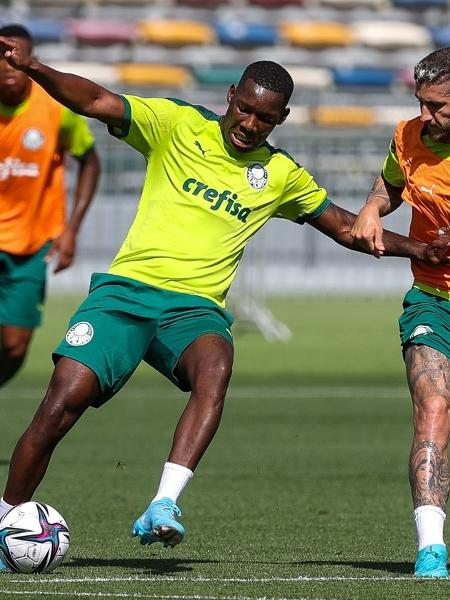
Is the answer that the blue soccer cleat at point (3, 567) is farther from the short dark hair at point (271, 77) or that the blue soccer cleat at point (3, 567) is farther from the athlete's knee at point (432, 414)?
the short dark hair at point (271, 77)

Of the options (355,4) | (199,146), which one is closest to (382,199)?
(199,146)

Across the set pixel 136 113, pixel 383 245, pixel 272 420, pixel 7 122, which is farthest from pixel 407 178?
pixel 272 420

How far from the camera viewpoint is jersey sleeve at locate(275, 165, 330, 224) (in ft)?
22.1

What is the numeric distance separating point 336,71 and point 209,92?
9.10 m

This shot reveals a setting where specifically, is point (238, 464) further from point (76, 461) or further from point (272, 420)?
point (272, 420)

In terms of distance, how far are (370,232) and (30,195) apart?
482cm

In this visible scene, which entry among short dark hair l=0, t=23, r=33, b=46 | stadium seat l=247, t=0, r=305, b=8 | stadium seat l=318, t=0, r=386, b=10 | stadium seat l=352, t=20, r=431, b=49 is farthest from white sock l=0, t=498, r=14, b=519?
stadium seat l=318, t=0, r=386, b=10

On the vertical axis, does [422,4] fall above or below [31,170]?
above

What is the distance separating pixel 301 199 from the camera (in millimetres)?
6770

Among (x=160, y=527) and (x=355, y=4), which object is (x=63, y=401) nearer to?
(x=160, y=527)

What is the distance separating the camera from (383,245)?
6465 millimetres

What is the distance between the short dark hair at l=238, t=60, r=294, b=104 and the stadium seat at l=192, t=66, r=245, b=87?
2168 centimetres

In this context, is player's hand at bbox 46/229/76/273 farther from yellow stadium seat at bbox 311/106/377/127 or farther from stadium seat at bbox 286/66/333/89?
stadium seat at bbox 286/66/333/89

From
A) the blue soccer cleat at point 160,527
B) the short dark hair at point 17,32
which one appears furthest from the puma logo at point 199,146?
the short dark hair at point 17,32
